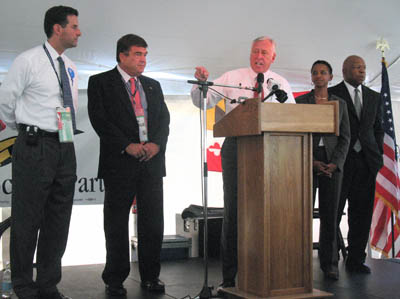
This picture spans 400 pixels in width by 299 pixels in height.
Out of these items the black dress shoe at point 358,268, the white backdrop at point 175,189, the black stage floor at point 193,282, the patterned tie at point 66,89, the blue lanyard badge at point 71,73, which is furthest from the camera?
the white backdrop at point 175,189

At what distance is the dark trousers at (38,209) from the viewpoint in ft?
Result: 9.43

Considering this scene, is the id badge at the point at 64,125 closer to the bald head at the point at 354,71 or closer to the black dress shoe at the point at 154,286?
the black dress shoe at the point at 154,286

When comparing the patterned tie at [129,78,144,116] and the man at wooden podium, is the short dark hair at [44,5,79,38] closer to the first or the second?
the patterned tie at [129,78,144,116]

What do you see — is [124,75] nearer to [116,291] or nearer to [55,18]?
[55,18]

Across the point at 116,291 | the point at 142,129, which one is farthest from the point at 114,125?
the point at 116,291

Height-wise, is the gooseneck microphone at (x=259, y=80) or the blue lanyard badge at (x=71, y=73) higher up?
the blue lanyard badge at (x=71, y=73)

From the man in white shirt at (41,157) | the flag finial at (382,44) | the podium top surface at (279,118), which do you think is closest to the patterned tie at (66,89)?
the man in white shirt at (41,157)

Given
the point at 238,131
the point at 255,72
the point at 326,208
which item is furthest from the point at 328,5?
the point at 238,131

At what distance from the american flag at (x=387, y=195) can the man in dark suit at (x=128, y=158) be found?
103 inches

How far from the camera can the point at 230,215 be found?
3.28 metres

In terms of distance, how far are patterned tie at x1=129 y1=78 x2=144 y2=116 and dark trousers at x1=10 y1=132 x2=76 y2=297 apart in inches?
21.8

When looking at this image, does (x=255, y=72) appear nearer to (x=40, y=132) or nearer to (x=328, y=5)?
(x=328, y=5)

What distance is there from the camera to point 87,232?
516 cm

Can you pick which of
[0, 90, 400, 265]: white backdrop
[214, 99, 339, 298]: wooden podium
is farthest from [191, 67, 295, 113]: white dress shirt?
[0, 90, 400, 265]: white backdrop
